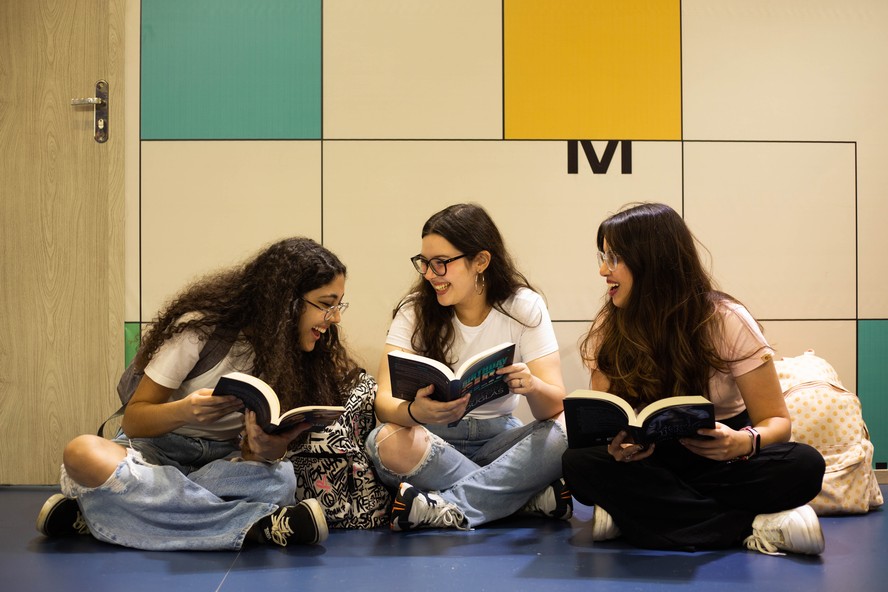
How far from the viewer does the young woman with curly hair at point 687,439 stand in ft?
7.89

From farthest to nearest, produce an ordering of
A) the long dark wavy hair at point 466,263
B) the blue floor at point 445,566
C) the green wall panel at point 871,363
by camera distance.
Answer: the green wall panel at point 871,363 → the long dark wavy hair at point 466,263 → the blue floor at point 445,566

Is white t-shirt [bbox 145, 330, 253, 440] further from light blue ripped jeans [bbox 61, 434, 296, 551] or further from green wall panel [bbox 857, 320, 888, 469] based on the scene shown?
green wall panel [bbox 857, 320, 888, 469]

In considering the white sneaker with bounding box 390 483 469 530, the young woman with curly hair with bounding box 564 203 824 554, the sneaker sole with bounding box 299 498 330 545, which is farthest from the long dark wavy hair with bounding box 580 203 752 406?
the sneaker sole with bounding box 299 498 330 545

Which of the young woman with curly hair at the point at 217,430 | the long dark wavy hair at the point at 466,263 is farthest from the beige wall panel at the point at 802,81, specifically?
the young woman with curly hair at the point at 217,430

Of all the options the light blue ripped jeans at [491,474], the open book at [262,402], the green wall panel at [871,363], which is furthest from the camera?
the green wall panel at [871,363]

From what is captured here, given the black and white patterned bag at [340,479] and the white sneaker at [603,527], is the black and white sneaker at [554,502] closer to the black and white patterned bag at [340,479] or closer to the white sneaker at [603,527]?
the white sneaker at [603,527]

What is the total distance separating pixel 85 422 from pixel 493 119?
2.23m

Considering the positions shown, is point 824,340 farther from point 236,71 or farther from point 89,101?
point 89,101

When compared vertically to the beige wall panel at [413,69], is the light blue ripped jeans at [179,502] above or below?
below

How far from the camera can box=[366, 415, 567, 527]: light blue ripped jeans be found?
275 cm

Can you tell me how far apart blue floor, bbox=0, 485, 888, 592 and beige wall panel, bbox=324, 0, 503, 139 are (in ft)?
5.91

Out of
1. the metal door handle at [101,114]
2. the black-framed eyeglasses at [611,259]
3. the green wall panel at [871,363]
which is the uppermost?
the metal door handle at [101,114]

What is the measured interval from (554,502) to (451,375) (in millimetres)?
777

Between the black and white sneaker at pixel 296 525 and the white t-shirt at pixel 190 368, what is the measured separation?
397mm
